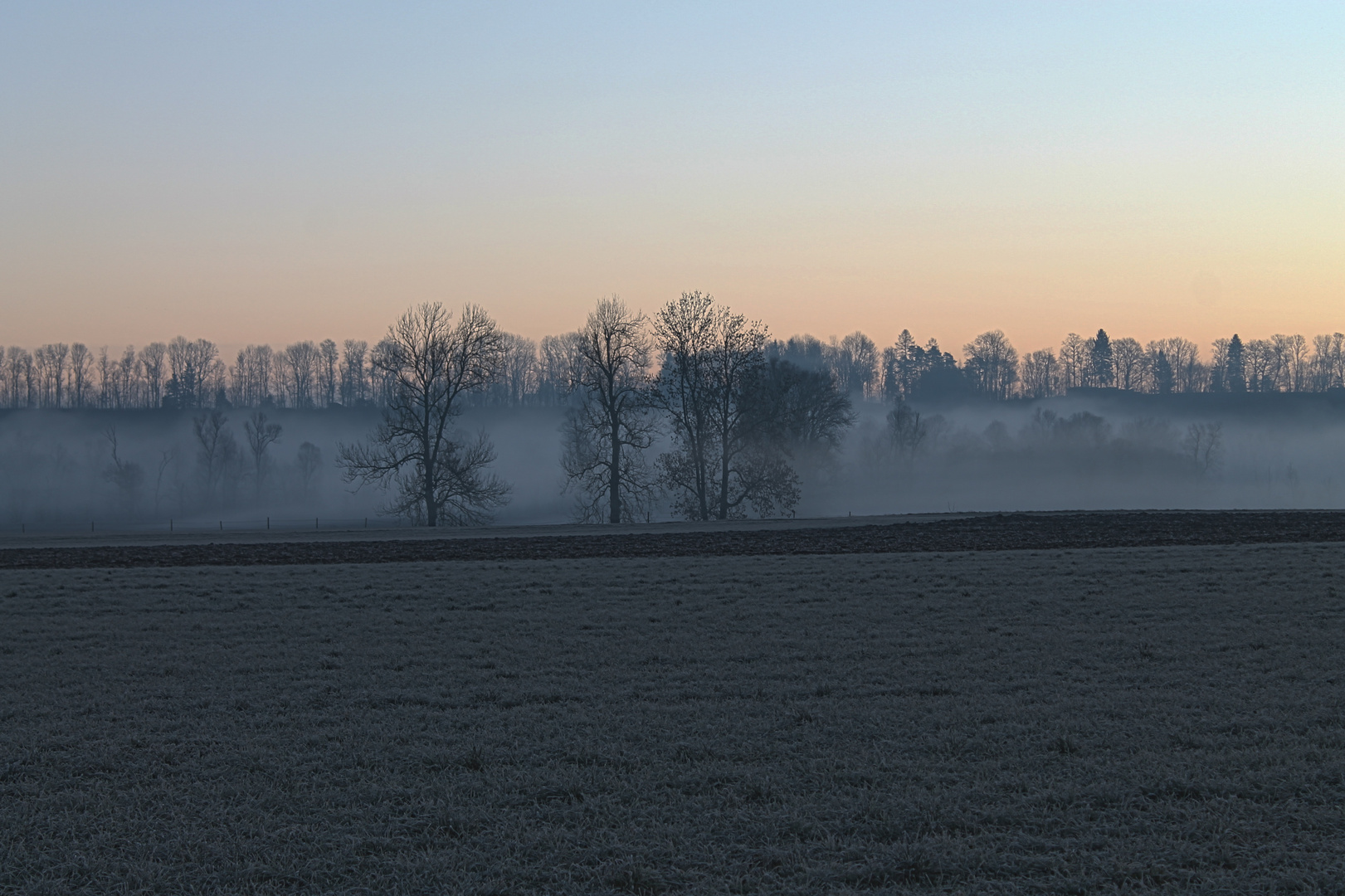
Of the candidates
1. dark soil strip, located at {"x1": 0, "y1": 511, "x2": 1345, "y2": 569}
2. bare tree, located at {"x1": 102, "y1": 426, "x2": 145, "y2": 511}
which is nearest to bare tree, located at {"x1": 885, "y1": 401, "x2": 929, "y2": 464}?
dark soil strip, located at {"x1": 0, "y1": 511, "x2": 1345, "y2": 569}

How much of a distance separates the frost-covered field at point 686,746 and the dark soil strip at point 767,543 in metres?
8.09

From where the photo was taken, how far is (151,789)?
6.94 meters

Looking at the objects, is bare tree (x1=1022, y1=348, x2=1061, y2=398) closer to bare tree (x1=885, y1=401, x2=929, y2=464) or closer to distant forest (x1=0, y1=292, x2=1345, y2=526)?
distant forest (x1=0, y1=292, x2=1345, y2=526)

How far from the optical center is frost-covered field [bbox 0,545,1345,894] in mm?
5566

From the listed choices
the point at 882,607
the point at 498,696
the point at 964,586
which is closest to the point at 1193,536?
the point at 964,586

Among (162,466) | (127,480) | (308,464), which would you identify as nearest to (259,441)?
(308,464)

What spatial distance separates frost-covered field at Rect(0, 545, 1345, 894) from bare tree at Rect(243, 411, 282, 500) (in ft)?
356

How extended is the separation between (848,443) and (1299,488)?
54290mm

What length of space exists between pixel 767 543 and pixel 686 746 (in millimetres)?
18921

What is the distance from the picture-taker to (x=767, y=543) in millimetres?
26469

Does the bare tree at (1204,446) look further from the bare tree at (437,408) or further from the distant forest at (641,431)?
the bare tree at (437,408)

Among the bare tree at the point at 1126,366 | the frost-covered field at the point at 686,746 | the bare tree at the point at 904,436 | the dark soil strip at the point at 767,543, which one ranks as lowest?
the frost-covered field at the point at 686,746

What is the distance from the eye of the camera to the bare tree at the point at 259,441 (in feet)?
382

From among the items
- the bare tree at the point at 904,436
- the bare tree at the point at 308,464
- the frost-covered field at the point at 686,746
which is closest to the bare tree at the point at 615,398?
the frost-covered field at the point at 686,746
